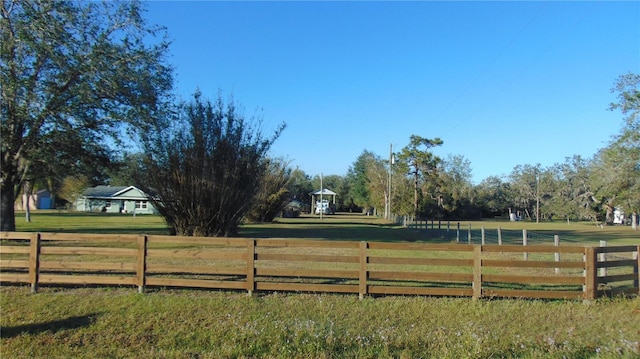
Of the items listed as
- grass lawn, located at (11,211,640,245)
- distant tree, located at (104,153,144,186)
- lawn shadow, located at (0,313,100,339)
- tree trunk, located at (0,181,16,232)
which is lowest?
lawn shadow, located at (0,313,100,339)

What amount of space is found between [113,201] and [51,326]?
67.8 metres

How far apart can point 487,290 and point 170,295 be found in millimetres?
5637

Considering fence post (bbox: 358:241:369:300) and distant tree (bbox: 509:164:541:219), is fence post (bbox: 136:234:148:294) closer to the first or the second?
fence post (bbox: 358:241:369:300)

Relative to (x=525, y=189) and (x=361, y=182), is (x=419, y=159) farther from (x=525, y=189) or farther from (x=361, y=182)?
(x=525, y=189)

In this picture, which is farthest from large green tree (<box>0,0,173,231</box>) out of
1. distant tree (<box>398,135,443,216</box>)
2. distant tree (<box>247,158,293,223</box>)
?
distant tree (<box>398,135,443,216</box>)

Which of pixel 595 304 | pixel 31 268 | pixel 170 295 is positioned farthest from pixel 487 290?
pixel 31 268

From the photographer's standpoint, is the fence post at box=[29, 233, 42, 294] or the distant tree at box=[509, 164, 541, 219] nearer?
the fence post at box=[29, 233, 42, 294]

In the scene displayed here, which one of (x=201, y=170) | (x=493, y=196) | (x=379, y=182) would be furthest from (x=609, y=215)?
(x=201, y=170)

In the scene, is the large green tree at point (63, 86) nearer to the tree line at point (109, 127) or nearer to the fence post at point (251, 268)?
the tree line at point (109, 127)

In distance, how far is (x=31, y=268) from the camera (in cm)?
834

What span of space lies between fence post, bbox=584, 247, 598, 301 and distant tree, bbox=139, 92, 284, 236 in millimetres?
13785

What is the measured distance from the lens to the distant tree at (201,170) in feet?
60.9

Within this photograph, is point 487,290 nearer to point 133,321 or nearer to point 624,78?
point 133,321

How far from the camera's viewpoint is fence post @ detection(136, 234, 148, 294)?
27.1ft
